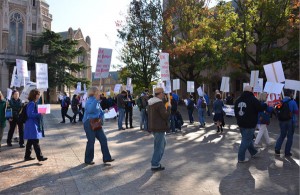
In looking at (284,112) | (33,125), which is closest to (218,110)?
(284,112)

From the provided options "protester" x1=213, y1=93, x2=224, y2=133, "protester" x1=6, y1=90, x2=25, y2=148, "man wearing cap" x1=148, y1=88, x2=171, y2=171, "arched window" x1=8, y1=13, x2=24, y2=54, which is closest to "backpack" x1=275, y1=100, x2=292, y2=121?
"man wearing cap" x1=148, y1=88, x2=171, y2=171

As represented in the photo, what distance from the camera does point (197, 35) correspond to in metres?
26.6

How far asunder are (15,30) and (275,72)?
183 ft

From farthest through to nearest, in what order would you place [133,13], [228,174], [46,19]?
[46,19]
[133,13]
[228,174]

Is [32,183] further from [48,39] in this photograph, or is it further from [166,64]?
[48,39]

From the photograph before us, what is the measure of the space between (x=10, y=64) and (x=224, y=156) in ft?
178

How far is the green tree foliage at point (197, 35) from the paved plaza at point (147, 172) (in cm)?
1577

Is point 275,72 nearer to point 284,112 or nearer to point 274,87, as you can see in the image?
point 274,87

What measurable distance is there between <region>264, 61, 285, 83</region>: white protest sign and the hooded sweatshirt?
4.95m

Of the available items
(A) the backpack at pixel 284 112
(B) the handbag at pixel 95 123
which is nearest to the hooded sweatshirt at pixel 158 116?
(B) the handbag at pixel 95 123

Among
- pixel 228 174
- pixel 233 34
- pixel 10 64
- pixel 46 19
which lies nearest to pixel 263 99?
pixel 228 174

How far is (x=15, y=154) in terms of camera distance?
9062mm

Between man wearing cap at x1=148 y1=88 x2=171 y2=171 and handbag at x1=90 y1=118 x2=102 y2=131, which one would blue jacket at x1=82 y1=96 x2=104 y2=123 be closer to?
handbag at x1=90 y1=118 x2=102 y2=131

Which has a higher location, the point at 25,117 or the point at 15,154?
the point at 25,117
